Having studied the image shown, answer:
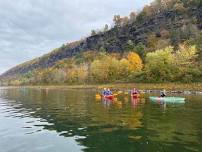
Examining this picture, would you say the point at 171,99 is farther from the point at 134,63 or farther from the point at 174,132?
the point at 134,63

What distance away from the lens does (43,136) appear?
107 ft

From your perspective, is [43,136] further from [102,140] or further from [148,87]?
[148,87]

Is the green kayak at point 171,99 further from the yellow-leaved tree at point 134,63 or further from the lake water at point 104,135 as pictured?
the yellow-leaved tree at point 134,63

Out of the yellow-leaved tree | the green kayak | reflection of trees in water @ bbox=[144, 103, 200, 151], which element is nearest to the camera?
reflection of trees in water @ bbox=[144, 103, 200, 151]

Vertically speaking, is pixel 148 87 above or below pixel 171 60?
below

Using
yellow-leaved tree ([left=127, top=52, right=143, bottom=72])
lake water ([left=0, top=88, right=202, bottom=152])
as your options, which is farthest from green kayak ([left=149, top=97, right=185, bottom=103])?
yellow-leaved tree ([left=127, top=52, right=143, bottom=72])

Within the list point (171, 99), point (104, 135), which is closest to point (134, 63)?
point (171, 99)

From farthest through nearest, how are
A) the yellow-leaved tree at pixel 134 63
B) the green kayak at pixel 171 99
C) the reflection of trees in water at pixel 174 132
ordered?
the yellow-leaved tree at pixel 134 63 → the green kayak at pixel 171 99 → the reflection of trees in water at pixel 174 132

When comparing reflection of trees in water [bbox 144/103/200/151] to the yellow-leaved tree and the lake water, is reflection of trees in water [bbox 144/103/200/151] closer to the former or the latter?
the lake water

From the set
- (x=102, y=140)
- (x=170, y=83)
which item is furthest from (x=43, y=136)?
(x=170, y=83)

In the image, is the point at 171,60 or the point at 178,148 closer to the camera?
the point at 178,148

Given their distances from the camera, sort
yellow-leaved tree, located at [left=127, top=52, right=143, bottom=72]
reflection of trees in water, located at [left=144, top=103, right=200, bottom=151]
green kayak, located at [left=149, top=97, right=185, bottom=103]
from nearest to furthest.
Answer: reflection of trees in water, located at [left=144, top=103, right=200, bottom=151], green kayak, located at [left=149, top=97, right=185, bottom=103], yellow-leaved tree, located at [left=127, top=52, right=143, bottom=72]

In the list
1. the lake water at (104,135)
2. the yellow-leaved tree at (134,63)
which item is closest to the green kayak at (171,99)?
the lake water at (104,135)

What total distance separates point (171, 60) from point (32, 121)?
98.0 meters
